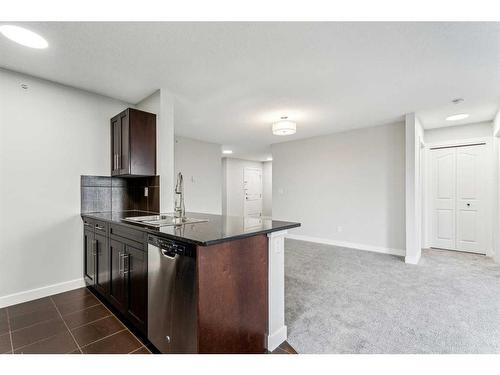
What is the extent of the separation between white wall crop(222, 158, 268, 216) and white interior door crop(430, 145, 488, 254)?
584 cm

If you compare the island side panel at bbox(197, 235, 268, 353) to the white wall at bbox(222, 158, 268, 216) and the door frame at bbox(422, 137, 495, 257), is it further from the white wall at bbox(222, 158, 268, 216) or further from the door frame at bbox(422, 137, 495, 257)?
the white wall at bbox(222, 158, 268, 216)

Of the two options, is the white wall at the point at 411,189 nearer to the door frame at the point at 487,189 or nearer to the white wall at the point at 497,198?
the door frame at the point at 487,189

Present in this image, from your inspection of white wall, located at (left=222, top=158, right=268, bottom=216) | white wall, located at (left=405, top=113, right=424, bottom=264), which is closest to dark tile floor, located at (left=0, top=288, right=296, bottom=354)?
white wall, located at (left=405, top=113, right=424, bottom=264)

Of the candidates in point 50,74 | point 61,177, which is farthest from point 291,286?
point 50,74

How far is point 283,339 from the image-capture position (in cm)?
174

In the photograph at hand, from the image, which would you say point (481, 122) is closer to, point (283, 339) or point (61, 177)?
point (283, 339)

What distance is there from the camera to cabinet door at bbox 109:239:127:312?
1.93m

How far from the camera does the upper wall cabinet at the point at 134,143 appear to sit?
8.43 ft

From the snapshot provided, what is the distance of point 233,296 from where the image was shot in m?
1.43

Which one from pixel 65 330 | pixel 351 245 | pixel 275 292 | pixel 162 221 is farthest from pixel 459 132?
pixel 65 330

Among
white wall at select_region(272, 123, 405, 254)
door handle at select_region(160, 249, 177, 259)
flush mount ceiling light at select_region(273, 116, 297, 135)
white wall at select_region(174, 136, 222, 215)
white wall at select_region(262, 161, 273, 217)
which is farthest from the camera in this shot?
white wall at select_region(262, 161, 273, 217)

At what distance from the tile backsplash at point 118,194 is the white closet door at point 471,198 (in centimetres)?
548

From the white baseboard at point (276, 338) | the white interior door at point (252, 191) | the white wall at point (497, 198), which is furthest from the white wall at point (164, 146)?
the white interior door at point (252, 191)

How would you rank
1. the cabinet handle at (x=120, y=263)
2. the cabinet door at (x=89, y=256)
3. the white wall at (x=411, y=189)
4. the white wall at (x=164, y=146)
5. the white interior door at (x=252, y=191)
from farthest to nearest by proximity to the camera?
the white interior door at (x=252, y=191) → the white wall at (x=411, y=189) → the white wall at (x=164, y=146) → the cabinet door at (x=89, y=256) → the cabinet handle at (x=120, y=263)
